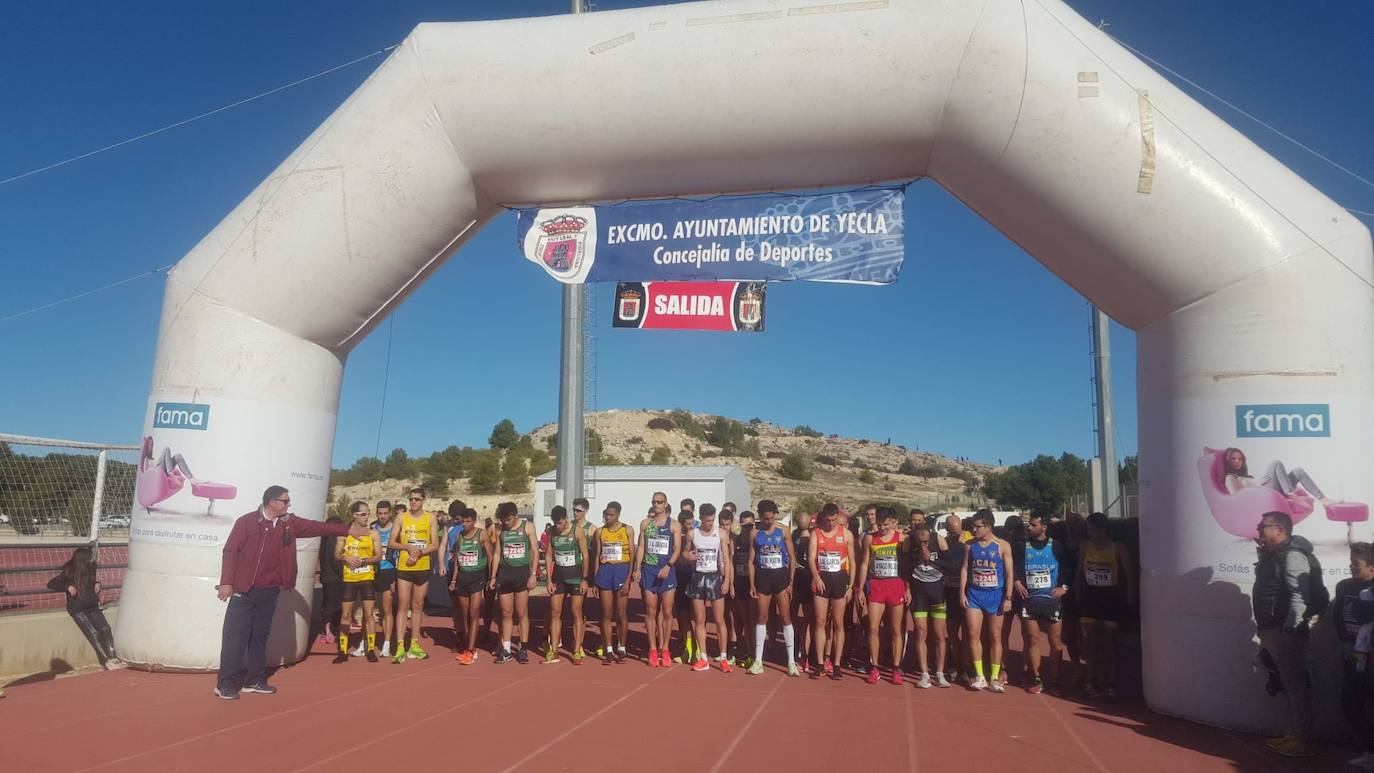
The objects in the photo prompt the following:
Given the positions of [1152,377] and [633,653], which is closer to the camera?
[1152,377]

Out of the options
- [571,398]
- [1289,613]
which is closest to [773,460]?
[571,398]

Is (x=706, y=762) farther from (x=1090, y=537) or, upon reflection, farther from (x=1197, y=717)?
(x=1090, y=537)

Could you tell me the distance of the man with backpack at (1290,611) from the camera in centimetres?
554

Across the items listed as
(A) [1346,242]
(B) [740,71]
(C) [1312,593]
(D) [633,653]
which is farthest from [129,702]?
(A) [1346,242]

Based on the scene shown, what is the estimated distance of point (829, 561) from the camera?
323 inches

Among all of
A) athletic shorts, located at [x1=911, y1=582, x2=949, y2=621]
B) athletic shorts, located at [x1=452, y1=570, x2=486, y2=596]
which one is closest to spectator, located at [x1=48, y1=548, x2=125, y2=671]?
athletic shorts, located at [x1=452, y1=570, x2=486, y2=596]

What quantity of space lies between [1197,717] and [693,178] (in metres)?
5.92

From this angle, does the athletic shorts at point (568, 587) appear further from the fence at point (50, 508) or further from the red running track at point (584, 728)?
the fence at point (50, 508)

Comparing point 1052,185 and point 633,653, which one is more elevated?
point 1052,185

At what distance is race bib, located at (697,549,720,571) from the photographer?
339 inches

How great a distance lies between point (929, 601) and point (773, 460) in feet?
197

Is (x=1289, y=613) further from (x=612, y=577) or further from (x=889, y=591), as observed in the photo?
(x=612, y=577)

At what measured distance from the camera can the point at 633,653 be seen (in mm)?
A: 9406

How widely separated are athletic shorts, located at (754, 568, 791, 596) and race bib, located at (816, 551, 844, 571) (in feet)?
1.16
